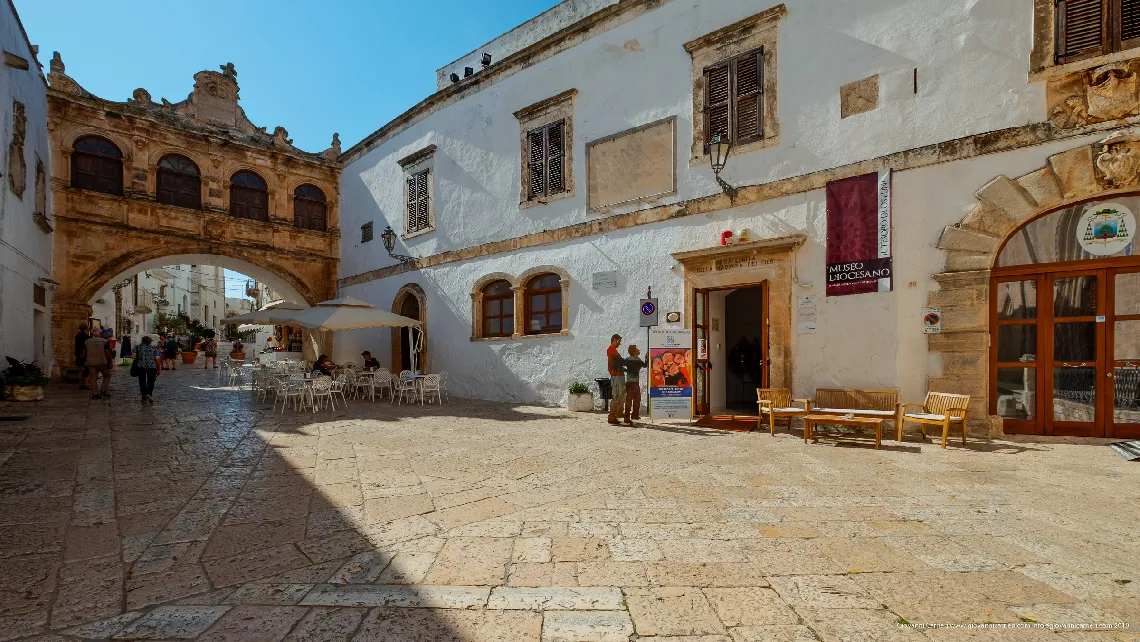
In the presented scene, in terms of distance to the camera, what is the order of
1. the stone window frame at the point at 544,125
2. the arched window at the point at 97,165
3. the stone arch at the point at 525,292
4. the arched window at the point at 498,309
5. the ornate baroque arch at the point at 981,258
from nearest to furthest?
the ornate baroque arch at the point at 981,258 < the stone arch at the point at 525,292 < the stone window frame at the point at 544,125 < the arched window at the point at 498,309 < the arched window at the point at 97,165

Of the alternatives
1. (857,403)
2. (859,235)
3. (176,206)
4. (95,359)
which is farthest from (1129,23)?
(176,206)

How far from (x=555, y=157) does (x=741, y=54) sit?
13.5 ft

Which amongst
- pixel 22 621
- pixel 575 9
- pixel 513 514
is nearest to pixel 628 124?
pixel 575 9

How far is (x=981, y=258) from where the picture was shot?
6.99m

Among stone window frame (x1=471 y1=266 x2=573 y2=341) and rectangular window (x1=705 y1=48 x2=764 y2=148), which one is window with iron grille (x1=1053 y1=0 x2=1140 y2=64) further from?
stone window frame (x1=471 y1=266 x2=573 y2=341)

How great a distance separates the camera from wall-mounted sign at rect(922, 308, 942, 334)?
7.19 meters

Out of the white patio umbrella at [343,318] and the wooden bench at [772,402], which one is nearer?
the wooden bench at [772,402]

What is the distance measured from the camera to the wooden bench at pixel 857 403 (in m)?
6.97

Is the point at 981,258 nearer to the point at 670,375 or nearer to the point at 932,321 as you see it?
the point at 932,321

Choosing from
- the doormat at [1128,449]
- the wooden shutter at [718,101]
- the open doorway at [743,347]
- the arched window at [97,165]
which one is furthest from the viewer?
the arched window at [97,165]

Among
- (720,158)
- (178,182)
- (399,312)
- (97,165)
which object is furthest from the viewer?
(178,182)

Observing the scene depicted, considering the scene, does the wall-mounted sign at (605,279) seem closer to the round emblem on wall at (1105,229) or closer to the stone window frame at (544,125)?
the stone window frame at (544,125)

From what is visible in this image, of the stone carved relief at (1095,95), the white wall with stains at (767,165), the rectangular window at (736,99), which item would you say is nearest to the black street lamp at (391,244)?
the white wall with stains at (767,165)

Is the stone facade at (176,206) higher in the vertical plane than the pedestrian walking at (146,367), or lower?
higher
